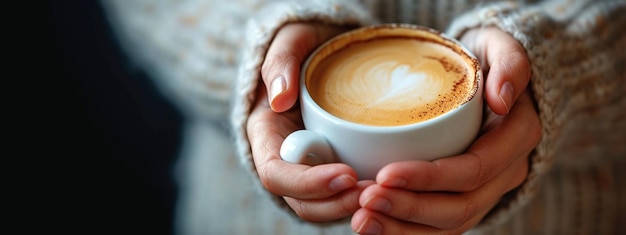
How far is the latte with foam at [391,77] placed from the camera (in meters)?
0.48

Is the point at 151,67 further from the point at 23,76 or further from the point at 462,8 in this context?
the point at 462,8

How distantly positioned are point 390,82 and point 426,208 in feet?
0.37

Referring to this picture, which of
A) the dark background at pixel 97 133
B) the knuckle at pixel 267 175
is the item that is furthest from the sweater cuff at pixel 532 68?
the dark background at pixel 97 133

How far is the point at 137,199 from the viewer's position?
1.14 m

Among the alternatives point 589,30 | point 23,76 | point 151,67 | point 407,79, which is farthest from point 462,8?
point 23,76

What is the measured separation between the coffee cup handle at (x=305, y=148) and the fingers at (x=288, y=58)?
48 millimetres

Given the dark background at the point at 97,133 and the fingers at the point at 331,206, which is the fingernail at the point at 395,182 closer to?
the fingers at the point at 331,206

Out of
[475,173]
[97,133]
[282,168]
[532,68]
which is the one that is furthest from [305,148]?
[97,133]

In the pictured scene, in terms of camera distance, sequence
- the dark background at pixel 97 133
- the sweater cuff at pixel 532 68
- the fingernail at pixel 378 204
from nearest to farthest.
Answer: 1. the fingernail at pixel 378 204
2. the sweater cuff at pixel 532 68
3. the dark background at pixel 97 133

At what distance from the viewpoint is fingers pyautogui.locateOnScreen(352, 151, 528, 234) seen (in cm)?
45

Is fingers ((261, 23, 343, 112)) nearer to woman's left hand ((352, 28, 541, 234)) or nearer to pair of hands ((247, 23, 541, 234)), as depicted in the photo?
pair of hands ((247, 23, 541, 234))

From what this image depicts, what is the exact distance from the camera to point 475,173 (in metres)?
0.48

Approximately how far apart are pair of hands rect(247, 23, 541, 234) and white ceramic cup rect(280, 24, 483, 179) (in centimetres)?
1

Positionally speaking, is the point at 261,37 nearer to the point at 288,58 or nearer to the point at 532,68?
the point at 288,58
